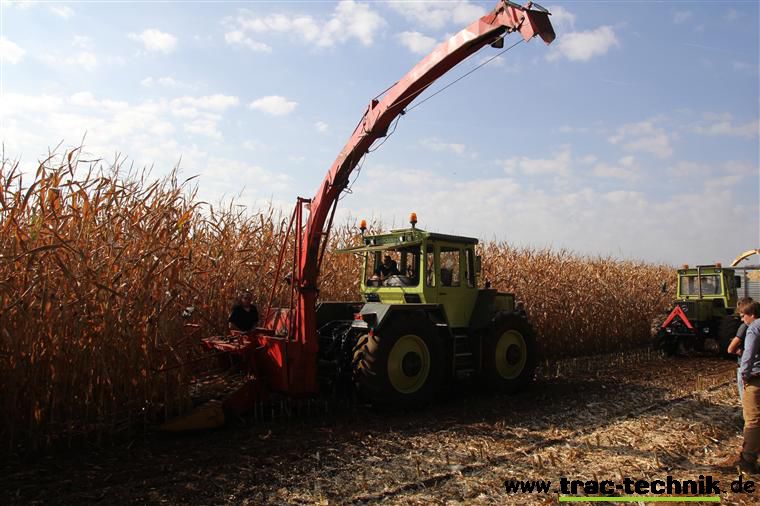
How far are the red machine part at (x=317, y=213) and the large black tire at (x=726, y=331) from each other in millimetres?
8863

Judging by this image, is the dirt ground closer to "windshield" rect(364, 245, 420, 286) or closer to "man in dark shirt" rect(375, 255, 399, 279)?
"windshield" rect(364, 245, 420, 286)

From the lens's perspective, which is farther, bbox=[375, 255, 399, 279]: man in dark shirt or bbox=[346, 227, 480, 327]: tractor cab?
bbox=[375, 255, 399, 279]: man in dark shirt

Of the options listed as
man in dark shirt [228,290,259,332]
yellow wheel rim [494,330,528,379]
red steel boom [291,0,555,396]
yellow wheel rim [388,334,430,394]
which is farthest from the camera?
yellow wheel rim [494,330,528,379]

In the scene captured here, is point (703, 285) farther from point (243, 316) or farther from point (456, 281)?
point (243, 316)

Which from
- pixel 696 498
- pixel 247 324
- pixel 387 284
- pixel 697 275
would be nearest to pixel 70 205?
pixel 247 324

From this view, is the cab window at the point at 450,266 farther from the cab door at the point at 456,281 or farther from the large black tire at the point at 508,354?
the large black tire at the point at 508,354

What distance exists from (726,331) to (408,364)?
27.0 ft

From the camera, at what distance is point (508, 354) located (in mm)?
8078

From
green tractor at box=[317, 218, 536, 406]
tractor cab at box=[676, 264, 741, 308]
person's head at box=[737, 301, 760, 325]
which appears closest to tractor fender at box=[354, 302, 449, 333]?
green tractor at box=[317, 218, 536, 406]

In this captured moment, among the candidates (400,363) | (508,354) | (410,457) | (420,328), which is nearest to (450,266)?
(420,328)

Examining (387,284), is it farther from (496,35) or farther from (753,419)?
(753,419)

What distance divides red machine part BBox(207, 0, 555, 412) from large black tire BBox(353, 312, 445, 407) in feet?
1.94

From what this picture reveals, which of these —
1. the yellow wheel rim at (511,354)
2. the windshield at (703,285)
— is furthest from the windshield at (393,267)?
the windshield at (703,285)

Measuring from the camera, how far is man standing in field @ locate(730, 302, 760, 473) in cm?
470
